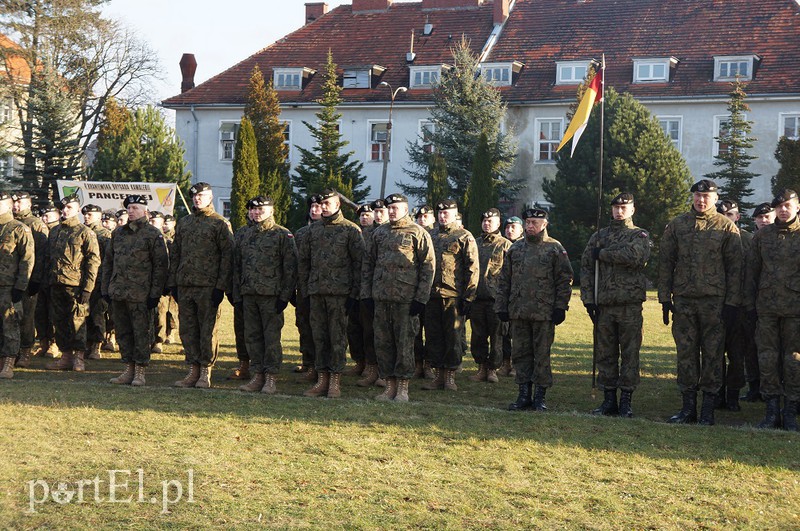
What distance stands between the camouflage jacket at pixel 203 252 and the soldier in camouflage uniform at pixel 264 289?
0.57 feet

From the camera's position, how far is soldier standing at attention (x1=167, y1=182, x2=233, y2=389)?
1188 cm

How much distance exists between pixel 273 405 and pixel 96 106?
45.7m

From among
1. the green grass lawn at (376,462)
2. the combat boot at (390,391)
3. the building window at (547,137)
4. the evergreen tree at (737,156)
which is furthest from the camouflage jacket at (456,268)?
the building window at (547,137)

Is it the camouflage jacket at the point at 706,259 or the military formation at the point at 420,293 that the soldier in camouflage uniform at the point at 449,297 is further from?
the camouflage jacket at the point at 706,259

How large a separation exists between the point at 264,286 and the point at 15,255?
339 centimetres

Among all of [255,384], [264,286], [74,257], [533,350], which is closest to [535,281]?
[533,350]

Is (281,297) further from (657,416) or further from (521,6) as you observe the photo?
(521,6)

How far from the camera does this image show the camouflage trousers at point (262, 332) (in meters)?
11.8

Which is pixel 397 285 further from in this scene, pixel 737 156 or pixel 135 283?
pixel 737 156

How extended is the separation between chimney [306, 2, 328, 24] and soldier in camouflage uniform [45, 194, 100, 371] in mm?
40927

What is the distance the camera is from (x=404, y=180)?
1773 inches

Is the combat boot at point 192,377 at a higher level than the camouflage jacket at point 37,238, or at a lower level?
lower

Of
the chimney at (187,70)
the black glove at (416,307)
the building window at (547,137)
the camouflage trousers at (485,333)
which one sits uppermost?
the chimney at (187,70)

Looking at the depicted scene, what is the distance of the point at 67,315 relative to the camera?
1367 centimetres
